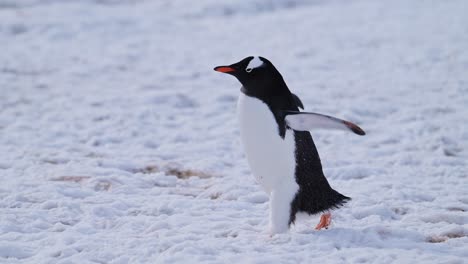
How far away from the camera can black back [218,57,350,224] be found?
3861mm

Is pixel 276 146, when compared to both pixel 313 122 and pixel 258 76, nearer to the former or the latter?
pixel 313 122

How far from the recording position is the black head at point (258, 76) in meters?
3.87

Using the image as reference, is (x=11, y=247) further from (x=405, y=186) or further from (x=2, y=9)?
(x=2, y=9)

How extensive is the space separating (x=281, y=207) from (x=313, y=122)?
59 centimetres

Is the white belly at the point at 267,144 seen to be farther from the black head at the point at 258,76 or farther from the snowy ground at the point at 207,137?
the snowy ground at the point at 207,137

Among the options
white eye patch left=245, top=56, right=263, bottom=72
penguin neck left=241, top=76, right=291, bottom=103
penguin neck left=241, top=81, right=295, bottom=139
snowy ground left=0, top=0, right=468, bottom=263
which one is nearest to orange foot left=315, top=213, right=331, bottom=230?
snowy ground left=0, top=0, right=468, bottom=263

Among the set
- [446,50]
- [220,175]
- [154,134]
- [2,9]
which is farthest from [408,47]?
[2,9]

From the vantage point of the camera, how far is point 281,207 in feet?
12.7

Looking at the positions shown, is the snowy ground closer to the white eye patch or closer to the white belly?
the white belly

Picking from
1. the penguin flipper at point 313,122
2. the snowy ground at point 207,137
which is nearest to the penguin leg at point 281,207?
the snowy ground at point 207,137

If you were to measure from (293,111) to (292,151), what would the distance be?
0.82ft

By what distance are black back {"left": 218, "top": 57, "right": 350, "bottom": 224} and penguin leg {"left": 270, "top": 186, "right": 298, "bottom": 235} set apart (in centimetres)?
3

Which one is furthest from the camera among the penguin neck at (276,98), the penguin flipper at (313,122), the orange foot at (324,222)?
the orange foot at (324,222)

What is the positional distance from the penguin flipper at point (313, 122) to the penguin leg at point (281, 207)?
16.2 inches
